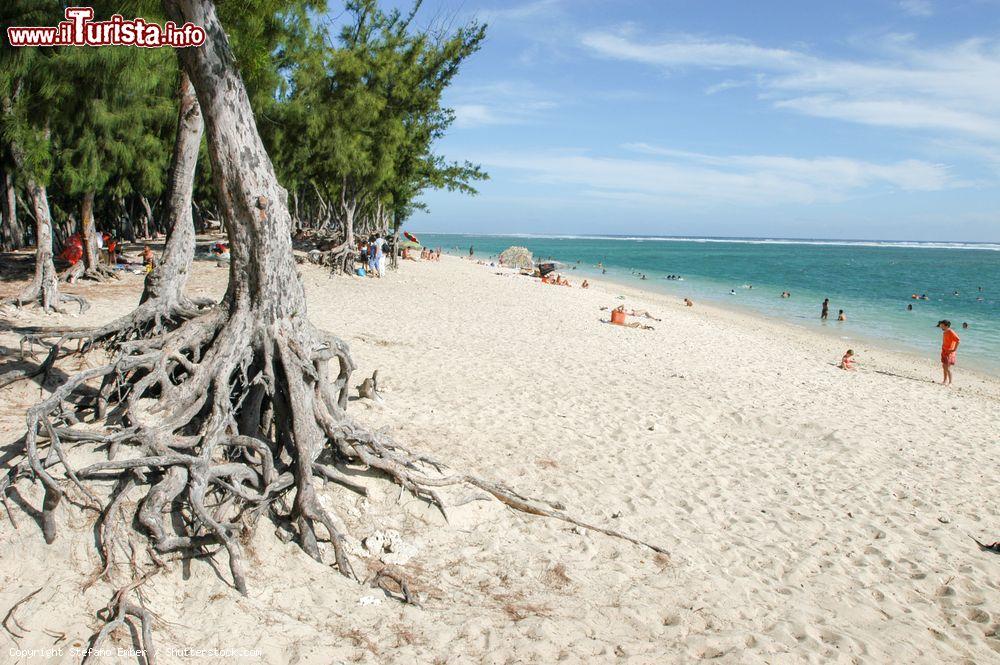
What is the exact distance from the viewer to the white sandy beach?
3.91 m

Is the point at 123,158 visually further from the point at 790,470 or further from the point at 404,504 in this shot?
the point at 790,470

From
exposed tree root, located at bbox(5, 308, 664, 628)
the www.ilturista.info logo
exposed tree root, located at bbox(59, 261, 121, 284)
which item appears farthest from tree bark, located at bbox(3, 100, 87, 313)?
exposed tree root, located at bbox(5, 308, 664, 628)

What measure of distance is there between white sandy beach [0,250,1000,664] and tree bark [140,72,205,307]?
5.68 ft

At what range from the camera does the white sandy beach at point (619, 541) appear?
3.91 meters

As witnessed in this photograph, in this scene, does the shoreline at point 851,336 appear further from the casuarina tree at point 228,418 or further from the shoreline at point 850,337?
the casuarina tree at point 228,418

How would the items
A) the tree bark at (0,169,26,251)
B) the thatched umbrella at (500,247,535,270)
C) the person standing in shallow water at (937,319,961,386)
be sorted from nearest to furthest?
the person standing in shallow water at (937,319,961,386)
the tree bark at (0,169,26,251)
the thatched umbrella at (500,247,535,270)

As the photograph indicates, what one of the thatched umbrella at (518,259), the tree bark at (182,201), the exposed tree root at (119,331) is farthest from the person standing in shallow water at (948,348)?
the thatched umbrella at (518,259)

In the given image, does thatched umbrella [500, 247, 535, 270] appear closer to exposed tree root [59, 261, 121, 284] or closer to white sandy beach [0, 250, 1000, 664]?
exposed tree root [59, 261, 121, 284]

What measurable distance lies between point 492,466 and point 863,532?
3.92 meters

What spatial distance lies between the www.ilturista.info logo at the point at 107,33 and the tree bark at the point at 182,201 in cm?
75

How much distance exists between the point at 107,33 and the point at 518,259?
36.1m

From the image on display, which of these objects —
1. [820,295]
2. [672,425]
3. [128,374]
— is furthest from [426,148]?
[820,295]

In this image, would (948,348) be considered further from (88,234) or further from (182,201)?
(88,234)

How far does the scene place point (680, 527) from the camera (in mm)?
6078
